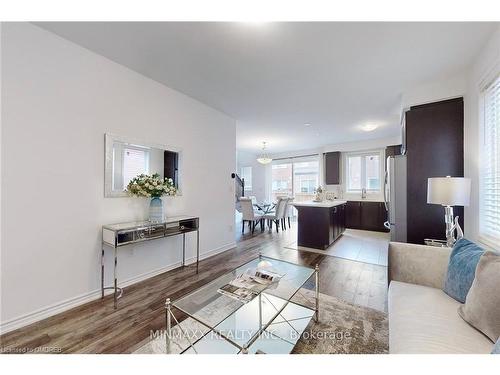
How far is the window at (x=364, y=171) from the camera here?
618 cm

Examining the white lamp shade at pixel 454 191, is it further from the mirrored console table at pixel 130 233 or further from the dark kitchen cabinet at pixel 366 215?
the dark kitchen cabinet at pixel 366 215

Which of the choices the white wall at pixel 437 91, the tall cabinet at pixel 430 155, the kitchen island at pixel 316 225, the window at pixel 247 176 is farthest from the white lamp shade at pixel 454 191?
the window at pixel 247 176

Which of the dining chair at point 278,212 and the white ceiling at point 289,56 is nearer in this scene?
the white ceiling at point 289,56

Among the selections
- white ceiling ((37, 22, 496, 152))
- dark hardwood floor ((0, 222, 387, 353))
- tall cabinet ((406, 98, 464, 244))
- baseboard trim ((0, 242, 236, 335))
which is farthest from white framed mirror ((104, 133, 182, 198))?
tall cabinet ((406, 98, 464, 244))

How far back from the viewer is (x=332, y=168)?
21.9ft

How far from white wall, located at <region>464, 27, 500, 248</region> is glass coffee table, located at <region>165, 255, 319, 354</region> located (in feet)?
6.77

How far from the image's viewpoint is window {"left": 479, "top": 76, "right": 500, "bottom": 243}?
1.93 m

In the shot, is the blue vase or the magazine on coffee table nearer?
the magazine on coffee table

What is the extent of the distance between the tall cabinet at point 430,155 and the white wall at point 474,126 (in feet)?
0.35

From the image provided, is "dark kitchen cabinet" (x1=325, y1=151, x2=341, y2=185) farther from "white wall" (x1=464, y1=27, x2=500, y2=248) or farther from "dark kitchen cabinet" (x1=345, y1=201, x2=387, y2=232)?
"white wall" (x1=464, y1=27, x2=500, y2=248)

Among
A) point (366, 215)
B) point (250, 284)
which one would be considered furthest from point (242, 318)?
point (366, 215)

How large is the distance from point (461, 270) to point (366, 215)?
4.85 metres
